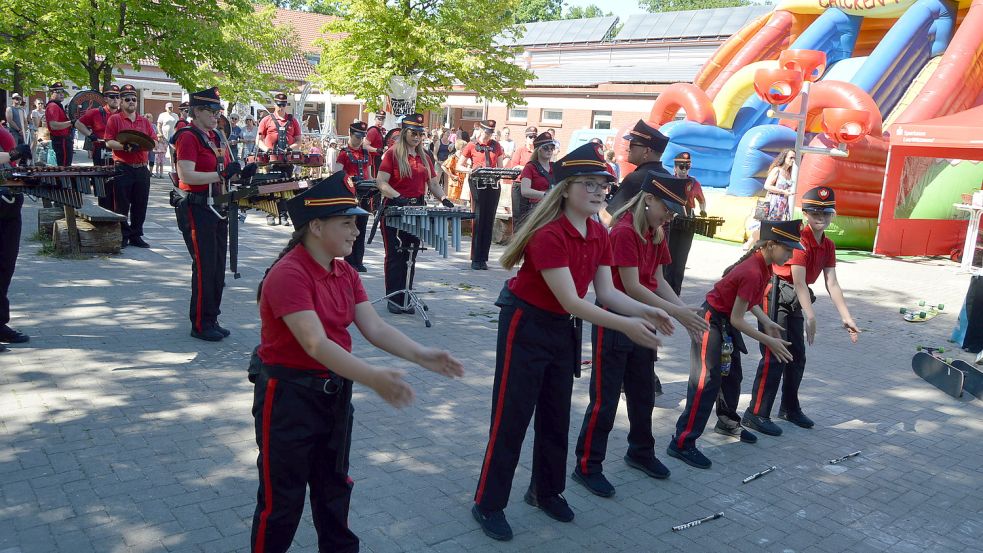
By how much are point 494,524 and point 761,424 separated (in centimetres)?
291

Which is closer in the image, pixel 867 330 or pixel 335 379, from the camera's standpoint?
pixel 335 379

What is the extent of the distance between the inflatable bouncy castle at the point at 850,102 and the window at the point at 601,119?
10643 millimetres

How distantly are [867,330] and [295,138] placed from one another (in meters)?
12.9

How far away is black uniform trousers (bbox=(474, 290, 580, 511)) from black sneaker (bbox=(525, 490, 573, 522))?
0.30 metres

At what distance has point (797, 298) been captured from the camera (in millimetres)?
6066

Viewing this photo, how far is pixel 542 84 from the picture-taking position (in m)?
36.4

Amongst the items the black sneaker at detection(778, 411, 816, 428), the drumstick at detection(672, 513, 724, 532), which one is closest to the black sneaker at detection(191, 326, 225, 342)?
the drumstick at detection(672, 513, 724, 532)

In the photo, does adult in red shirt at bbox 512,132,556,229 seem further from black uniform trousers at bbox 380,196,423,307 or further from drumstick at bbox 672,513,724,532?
drumstick at bbox 672,513,724,532

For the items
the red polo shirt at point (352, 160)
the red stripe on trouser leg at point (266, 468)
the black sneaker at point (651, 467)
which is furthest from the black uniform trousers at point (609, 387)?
the red polo shirt at point (352, 160)

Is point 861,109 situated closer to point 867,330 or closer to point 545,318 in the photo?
point 867,330

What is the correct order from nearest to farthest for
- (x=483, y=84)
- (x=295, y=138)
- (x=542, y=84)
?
(x=295, y=138)
(x=483, y=84)
(x=542, y=84)

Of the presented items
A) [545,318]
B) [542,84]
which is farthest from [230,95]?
[545,318]

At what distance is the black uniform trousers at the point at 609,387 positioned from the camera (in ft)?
16.1

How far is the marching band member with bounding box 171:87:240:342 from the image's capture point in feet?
22.9
